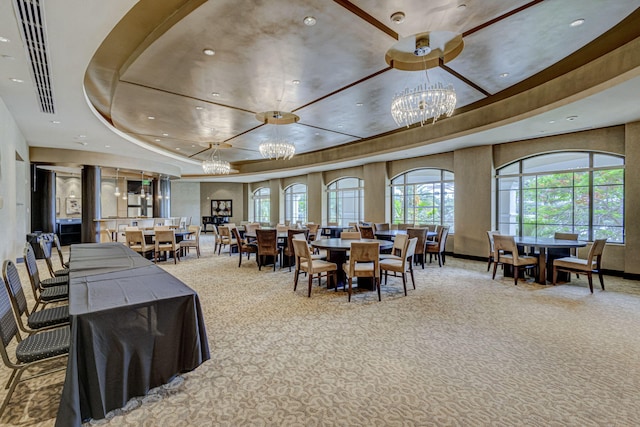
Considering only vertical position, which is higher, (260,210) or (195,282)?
(260,210)

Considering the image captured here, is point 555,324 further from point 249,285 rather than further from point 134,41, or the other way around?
point 134,41

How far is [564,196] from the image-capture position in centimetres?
714

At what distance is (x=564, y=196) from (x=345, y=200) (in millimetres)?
7430

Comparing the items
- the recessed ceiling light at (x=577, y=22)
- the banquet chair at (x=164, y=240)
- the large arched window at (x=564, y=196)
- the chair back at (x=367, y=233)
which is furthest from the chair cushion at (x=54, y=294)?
the large arched window at (x=564, y=196)

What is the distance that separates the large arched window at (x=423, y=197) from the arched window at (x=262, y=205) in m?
8.40

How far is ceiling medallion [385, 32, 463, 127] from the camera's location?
12.4 feet

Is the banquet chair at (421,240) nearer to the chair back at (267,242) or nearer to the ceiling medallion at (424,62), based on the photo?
the ceiling medallion at (424,62)

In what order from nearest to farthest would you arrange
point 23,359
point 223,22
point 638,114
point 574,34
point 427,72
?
1. point 23,359
2. point 223,22
3. point 574,34
4. point 427,72
5. point 638,114

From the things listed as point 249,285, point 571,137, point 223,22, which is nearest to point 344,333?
point 249,285

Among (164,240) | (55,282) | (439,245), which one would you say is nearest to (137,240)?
(164,240)

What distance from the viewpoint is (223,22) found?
10.7 ft

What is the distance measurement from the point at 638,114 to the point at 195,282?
341 inches

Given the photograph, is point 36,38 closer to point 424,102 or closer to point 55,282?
point 55,282

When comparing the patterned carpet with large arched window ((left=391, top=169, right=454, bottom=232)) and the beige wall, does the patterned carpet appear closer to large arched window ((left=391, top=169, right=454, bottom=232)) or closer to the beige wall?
the beige wall
